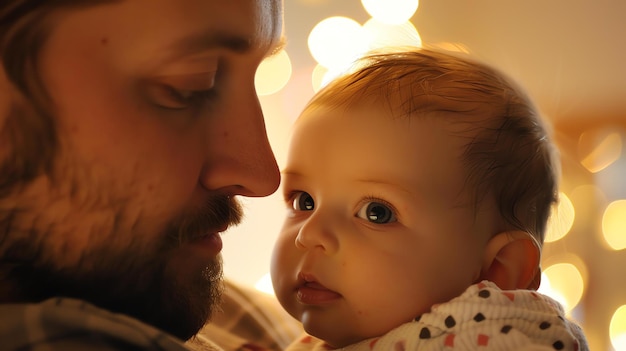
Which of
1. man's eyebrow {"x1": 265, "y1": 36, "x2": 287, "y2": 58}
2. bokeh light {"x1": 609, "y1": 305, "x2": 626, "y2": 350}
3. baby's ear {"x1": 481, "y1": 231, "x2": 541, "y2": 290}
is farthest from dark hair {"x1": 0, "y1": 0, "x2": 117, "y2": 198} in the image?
bokeh light {"x1": 609, "y1": 305, "x2": 626, "y2": 350}

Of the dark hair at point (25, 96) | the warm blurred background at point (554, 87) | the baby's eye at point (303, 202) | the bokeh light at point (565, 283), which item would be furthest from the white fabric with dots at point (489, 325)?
the bokeh light at point (565, 283)

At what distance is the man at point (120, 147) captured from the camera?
0.76 meters

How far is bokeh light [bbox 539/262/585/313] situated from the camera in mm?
2744

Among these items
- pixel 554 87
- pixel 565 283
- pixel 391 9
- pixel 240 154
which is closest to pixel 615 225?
pixel 565 283

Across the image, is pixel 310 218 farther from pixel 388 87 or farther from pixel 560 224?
pixel 560 224

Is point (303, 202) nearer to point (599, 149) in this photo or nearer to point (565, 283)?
point (565, 283)

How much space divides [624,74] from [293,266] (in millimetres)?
2558

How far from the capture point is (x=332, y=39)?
2609 mm

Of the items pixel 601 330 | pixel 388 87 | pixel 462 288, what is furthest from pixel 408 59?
pixel 601 330

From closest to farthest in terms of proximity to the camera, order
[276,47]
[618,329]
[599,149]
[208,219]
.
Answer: [208,219] → [276,47] → [618,329] → [599,149]

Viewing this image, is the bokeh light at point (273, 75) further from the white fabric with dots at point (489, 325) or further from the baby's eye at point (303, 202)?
the white fabric with dots at point (489, 325)

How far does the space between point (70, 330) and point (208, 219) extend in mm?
334

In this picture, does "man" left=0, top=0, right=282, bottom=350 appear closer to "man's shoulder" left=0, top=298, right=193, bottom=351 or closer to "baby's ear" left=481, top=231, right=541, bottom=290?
"man's shoulder" left=0, top=298, right=193, bottom=351

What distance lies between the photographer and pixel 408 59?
41.8 inches
